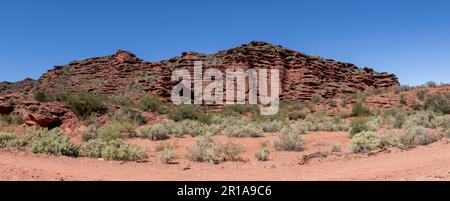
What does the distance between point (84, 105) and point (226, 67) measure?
29.5m

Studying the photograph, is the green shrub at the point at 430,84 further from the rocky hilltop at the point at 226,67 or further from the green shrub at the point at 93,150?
the green shrub at the point at 93,150

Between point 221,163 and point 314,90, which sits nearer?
point 221,163

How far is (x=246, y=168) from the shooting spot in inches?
349

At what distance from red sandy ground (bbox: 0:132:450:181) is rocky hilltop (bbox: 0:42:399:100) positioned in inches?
1408

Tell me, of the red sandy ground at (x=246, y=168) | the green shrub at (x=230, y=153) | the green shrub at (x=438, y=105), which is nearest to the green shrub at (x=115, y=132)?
the red sandy ground at (x=246, y=168)

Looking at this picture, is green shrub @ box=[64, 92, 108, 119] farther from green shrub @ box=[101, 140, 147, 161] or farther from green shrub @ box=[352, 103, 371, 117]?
green shrub @ box=[352, 103, 371, 117]

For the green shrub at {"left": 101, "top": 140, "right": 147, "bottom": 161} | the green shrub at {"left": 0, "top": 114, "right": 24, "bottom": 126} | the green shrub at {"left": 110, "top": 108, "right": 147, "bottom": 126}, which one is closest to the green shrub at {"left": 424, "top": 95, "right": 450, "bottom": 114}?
the green shrub at {"left": 110, "top": 108, "right": 147, "bottom": 126}

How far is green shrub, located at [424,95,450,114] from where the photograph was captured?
26.1 m

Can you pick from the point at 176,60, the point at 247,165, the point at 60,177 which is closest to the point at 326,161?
the point at 247,165

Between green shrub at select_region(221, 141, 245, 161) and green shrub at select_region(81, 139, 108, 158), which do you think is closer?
green shrub at select_region(221, 141, 245, 161)

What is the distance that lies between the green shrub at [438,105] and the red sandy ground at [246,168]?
1754cm

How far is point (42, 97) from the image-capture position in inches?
1006
